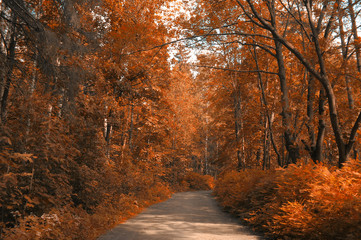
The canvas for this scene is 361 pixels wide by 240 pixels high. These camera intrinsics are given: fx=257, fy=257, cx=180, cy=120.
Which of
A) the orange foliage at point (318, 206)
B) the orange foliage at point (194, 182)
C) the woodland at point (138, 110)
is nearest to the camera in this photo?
the orange foliage at point (318, 206)

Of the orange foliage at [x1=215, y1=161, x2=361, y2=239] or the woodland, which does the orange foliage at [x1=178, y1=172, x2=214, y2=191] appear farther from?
the orange foliage at [x1=215, y1=161, x2=361, y2=239]

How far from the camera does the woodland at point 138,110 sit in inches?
207

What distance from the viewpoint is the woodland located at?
5.27 metres

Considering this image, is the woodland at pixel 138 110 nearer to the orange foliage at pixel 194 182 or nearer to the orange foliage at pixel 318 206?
the orange foliage at pixel 318 206

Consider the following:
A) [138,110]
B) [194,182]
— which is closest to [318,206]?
[138,110]

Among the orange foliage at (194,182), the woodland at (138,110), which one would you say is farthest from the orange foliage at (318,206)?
the orange foliage at (194,182)

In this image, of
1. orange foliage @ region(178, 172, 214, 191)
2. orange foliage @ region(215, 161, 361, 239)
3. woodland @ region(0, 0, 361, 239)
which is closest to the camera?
orange foliage @ region(215, 161, 361, 239)

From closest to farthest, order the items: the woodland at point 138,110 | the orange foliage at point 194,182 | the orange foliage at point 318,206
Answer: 1. the orange foliage at point 318,206
2. the woodland at point 138,110
3. the orange foliage at point 194,182

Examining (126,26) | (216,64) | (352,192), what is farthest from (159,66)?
(352,192)

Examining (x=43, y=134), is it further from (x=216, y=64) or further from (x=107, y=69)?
(x=216, y=64)

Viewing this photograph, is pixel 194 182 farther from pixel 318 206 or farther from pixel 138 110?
pixel 318 206

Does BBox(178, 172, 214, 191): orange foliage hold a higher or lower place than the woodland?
lower

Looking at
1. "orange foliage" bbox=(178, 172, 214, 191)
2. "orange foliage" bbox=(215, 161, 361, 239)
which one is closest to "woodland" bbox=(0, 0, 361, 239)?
"orange foliage" bbox=(215, 161, 361, 239)

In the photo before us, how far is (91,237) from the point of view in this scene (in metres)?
5.66
